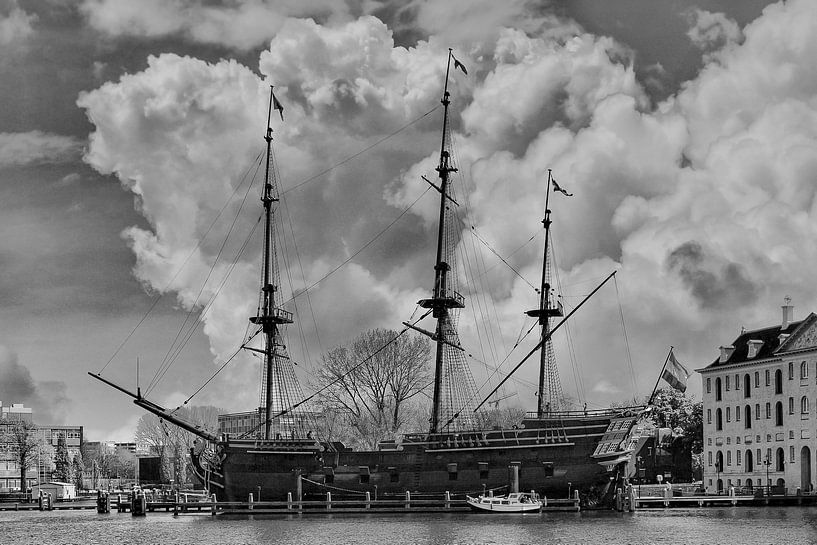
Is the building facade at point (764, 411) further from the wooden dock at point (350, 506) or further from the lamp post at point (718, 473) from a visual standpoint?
the wooden dock at point (350, 506)

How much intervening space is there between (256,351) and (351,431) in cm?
2875

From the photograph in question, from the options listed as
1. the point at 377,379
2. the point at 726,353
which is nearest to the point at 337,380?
the point at 377,379

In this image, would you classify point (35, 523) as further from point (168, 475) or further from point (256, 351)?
point (168, 475)

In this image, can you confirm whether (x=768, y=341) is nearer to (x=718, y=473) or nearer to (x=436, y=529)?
(x=718, y=473)

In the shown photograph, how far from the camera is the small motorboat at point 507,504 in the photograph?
273ft

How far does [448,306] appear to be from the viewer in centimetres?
9769

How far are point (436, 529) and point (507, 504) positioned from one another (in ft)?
43.7

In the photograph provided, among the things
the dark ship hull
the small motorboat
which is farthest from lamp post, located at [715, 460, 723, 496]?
the small motorboat

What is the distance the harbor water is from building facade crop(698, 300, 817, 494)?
2068cm

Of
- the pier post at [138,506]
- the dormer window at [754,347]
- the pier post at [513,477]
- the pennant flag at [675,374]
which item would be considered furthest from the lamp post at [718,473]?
the pier post at [138,506]

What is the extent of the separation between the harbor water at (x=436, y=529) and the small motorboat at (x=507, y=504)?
0.66 m

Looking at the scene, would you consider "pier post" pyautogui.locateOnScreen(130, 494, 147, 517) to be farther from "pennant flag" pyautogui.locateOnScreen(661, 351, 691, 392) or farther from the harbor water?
"pennant flag" pyautogui.locateOnScreen(661, 351, 691, 392)

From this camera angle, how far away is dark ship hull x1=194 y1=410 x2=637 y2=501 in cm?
8538

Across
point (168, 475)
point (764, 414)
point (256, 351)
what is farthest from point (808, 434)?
point (168, 475)
